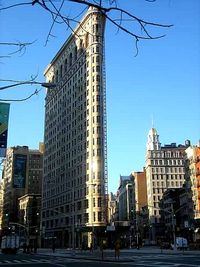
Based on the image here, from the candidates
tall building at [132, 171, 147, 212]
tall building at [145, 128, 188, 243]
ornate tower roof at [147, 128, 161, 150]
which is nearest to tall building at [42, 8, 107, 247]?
tall building at [145, 128, 188, 243]

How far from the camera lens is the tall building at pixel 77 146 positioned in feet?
348

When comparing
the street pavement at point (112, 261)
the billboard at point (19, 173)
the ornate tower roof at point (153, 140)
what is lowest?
the street pavement at point (112, 261)

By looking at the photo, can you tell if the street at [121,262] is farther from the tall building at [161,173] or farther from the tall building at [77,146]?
the tall building at [161,173]

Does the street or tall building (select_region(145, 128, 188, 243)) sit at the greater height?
tall building (select_region(145, 128, 188, 243))

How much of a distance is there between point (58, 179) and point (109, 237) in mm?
29352

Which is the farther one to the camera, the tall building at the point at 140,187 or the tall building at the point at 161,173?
the tall building at the point at 140,187

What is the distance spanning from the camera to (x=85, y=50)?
122 meters

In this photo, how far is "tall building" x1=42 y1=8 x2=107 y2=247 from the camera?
106 m

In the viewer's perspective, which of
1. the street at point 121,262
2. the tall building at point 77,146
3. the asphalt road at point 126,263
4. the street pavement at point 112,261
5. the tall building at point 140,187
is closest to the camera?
the asphalt road at point 126,263

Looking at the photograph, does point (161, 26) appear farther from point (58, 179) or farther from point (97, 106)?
point (58, 179)

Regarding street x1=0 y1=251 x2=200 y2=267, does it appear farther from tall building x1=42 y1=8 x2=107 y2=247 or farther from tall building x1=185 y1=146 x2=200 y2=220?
tall building x1=42 y1=8 x2=107 y2=247

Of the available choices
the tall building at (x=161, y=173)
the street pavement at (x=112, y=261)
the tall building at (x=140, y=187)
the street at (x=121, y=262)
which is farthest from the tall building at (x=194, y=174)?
the tall building at (x=140, y=187)

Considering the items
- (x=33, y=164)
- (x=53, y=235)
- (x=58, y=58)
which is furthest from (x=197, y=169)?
(x=33, y=164)

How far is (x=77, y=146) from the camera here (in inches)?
4648
